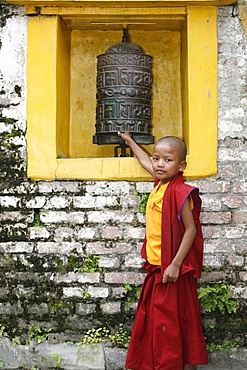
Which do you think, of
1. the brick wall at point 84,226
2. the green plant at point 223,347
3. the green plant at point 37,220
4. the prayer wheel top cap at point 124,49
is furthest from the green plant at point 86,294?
the prayer wheel top cap at point 124,49

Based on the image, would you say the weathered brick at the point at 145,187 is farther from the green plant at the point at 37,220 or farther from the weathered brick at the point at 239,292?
the weathered brick at the point at 239,292

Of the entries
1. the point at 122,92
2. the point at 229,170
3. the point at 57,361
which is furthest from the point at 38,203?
the point at 229,170

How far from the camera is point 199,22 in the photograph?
4273 mm

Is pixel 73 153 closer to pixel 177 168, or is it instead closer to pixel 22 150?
pixel 22 150

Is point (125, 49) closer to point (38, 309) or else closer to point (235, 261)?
point (235, 261)

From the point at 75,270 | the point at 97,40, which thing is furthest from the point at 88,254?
the point at 97,40

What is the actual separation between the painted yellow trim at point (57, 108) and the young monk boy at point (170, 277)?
0.46 meters

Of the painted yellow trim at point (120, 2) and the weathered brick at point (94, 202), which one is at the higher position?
the painted yellow trim at point (120, 2)

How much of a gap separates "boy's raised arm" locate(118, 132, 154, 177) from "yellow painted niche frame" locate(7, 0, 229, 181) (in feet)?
0.21

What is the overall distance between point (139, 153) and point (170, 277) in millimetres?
996

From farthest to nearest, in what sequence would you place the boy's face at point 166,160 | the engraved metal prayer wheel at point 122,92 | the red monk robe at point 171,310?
the engraved metal prayer wheel at point 122,92 → the boy's face at point 166,160 → the red monk robe at point 171,310

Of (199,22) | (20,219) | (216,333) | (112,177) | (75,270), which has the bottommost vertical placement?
(216,333)

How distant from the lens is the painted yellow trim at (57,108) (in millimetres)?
4234

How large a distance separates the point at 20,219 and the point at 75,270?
54cm
